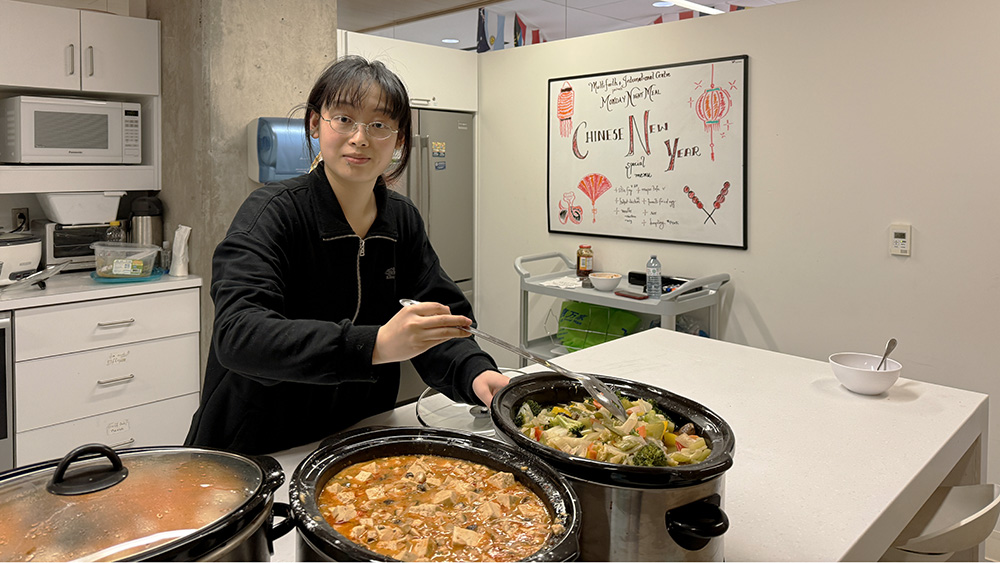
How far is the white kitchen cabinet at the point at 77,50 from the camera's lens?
2904 millimetres

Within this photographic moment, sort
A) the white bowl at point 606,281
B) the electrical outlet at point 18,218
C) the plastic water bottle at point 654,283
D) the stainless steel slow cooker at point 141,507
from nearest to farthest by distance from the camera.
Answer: the stainless steel slow cooker at point 141,507
the electrical outlet at point 18,218
the plastic water bottle at point 654,283
the white bowl at point 606,281

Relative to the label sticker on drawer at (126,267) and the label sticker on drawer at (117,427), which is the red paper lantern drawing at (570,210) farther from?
the label sticker on drawer at (117,427)

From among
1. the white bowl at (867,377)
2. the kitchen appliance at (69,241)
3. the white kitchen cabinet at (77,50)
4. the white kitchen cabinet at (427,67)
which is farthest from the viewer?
the white kitchen cabinet at (427,67)

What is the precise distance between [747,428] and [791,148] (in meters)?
2.27

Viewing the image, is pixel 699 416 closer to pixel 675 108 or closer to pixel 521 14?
pixel 675 108

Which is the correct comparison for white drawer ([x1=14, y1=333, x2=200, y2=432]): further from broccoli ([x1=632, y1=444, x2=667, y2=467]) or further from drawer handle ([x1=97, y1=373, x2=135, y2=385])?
broccoli ([x1=632, y1=444, x2=667, y2=467])

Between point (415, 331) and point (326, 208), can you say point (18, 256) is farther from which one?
point (415, 331)

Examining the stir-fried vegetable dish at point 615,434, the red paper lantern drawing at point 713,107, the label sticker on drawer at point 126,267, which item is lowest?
the stir-fried vegetable dish at point 615,434

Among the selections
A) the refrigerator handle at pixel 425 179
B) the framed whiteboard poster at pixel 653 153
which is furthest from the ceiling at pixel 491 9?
the refrigerator handle at pixel 425 179

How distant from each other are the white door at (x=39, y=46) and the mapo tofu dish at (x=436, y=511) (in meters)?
2.95

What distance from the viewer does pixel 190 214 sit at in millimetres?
3309

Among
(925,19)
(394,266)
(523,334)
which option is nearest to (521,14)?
(523,334)

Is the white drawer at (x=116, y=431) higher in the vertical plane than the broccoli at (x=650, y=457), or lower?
lower

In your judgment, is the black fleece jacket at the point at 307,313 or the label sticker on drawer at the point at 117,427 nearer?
the black fleece jacket at the point at 307,313
